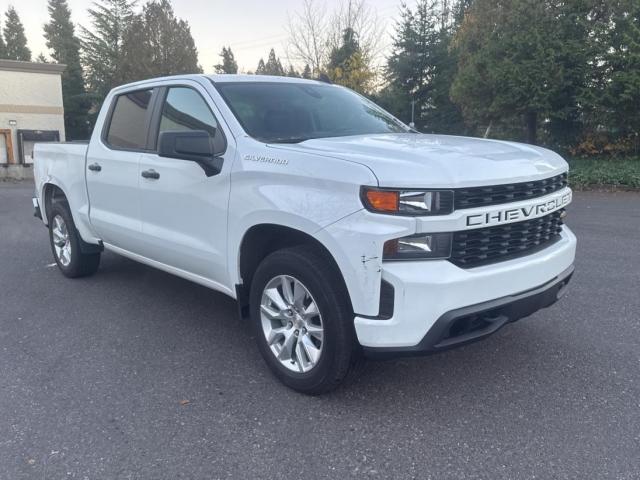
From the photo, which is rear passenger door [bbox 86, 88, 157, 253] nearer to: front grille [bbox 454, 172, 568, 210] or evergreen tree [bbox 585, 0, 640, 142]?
front grille [bbox 454, 172, 568, 210]

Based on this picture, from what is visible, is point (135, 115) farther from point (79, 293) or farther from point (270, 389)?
point (270, 389)

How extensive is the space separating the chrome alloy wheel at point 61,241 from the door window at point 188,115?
228 cm

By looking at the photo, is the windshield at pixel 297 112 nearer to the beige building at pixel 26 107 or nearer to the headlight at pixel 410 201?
the headlight at pixel 410 201

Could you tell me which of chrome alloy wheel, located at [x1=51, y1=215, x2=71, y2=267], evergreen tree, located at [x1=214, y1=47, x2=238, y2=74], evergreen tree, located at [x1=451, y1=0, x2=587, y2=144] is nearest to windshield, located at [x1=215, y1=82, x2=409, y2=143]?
chrome alloy wheel, located at [x1=51, y1=215, x2=71, y2=267]

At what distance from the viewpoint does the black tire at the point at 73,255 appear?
225 inches

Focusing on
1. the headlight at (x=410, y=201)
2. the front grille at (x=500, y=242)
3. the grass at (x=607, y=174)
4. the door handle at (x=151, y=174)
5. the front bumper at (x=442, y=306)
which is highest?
the headlight at (x=410, y=201)

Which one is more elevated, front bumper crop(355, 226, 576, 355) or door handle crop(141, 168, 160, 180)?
door handle crop(141, 168, 160, 180)

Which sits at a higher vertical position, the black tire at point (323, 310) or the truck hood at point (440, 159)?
the truck hood at point (440, 159)

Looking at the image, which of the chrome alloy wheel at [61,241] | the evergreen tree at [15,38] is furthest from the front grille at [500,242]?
the evergreen tree at [15,38]

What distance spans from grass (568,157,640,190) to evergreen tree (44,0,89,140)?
3539 centimetres

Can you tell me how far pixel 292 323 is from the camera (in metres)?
3.34

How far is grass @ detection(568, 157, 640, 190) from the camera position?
14664 millimetres

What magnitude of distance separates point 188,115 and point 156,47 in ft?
136

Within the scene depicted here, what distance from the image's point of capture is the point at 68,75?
1683 inches
